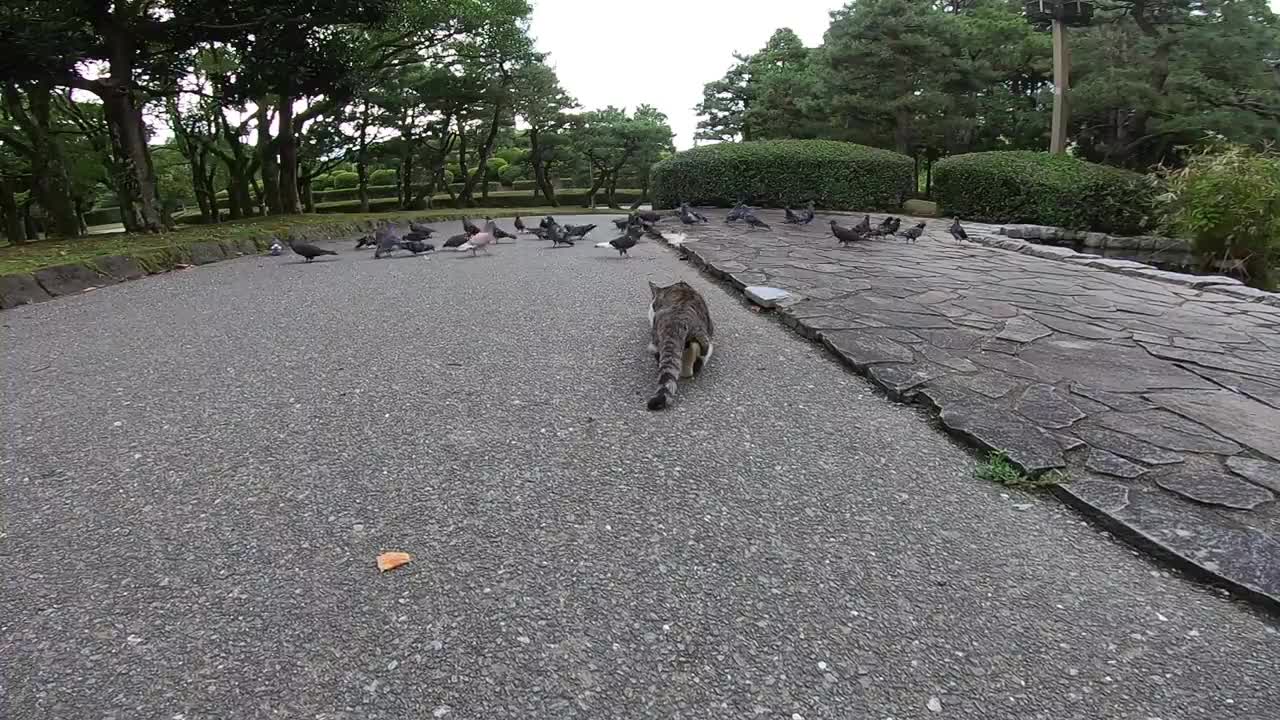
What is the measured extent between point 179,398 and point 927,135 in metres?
20.1

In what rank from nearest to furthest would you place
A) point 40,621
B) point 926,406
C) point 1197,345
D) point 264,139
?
point 40,621 < point 926,406 < point 1197,345 < point 264,139

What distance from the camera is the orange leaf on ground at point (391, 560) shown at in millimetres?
2107

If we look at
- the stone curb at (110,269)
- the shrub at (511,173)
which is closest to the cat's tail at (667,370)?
the stone curb at (110,269)

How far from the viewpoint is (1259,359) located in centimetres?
402

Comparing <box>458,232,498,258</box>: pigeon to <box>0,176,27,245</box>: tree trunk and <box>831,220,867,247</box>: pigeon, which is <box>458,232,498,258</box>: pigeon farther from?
<box>0,176,27,245</box>: tree trunk

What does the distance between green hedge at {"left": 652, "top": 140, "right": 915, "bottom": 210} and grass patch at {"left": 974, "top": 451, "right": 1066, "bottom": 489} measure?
1455 cm

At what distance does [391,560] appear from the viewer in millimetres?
2137

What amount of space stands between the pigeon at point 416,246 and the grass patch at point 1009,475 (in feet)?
29.2

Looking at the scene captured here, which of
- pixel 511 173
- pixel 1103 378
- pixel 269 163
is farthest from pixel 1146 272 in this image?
pixel 511 173

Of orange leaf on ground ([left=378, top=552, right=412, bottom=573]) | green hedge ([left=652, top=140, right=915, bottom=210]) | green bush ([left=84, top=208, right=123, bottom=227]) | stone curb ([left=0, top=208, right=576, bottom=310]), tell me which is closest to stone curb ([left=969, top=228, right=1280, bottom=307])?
green hedge ([left=652, top=140, right=915, bottom=210])

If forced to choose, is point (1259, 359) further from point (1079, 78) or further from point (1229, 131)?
point (1079, 78)

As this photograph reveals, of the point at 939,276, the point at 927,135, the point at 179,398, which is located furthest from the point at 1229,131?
the point at 179,398

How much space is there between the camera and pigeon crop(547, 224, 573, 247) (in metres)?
10.9

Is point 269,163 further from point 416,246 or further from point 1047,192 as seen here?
point 1047,192
